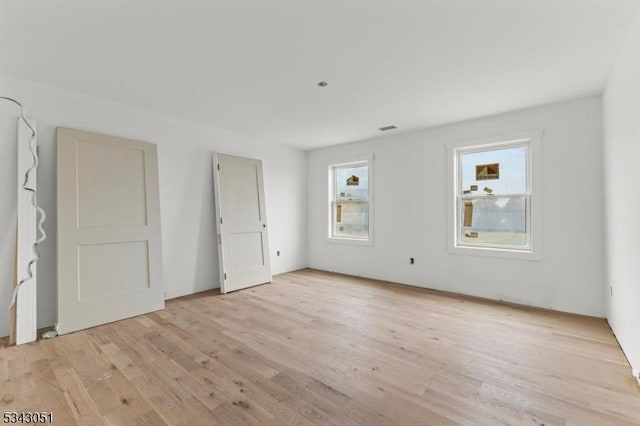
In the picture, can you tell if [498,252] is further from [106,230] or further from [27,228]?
[27,228]

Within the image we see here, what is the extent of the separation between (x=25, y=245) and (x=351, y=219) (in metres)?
4.43

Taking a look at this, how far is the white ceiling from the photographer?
1878 mm

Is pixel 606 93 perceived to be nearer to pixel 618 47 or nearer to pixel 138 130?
pixel 618 47

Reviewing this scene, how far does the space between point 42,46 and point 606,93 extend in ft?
16.9

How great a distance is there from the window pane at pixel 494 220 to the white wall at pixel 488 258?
0.25 m

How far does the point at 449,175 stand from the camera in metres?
4.25

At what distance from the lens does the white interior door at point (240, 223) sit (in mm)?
4363

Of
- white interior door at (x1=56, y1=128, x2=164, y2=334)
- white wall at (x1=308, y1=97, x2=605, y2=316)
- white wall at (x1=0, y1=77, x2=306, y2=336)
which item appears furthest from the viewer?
white wall at (x1=308, y1=97, x2=605, y2=316)

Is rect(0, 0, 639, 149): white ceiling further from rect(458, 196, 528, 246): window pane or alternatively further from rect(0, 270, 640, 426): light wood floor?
rect(0, 270, 640, 426): light wood floor

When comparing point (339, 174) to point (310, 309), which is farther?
point (339, 174)

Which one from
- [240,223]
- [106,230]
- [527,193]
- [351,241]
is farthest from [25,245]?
[527,193]

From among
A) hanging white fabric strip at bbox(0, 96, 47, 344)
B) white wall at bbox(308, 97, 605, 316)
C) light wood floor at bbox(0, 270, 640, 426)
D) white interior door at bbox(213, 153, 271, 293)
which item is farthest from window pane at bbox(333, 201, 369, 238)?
hanging white fabric strip at bbox(0, 96, 47, 344)

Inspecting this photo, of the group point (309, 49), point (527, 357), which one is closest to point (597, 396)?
point (527, 357)

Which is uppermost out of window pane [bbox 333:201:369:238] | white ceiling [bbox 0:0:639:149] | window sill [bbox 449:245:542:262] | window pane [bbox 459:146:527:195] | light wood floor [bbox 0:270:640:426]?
white ceiling [bbox 0:0:639:149]
